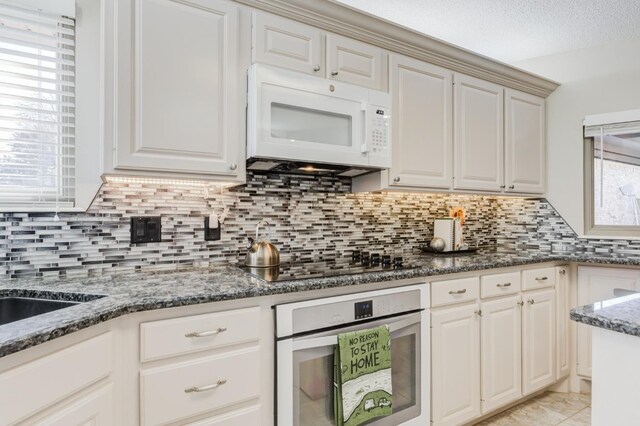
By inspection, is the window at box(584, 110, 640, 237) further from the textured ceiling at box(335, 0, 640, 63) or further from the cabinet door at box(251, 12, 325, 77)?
the cabinet door at box(251, 12, 325, 77)

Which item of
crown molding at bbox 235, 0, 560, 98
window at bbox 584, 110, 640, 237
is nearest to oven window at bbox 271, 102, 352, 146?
crown molding at bbox 235, 0, 560, 98

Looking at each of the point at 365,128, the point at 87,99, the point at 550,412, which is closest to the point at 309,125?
the point at 365,128

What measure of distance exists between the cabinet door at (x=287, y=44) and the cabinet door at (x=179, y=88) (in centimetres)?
11

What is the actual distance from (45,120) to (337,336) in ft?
5.20

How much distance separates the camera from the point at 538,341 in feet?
7.80

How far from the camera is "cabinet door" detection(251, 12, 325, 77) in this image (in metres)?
1.73

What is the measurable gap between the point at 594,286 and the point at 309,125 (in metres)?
2.27

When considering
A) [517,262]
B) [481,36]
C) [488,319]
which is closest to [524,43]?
[481,36]

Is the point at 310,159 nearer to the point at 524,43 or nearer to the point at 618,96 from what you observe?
the point at 524,43

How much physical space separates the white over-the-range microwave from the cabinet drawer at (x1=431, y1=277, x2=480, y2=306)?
2.32 ft

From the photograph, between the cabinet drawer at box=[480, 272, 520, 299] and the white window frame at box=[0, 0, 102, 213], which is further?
the cabinet drawer at box=[480, 272, 520, 299]

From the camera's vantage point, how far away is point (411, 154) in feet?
7.28

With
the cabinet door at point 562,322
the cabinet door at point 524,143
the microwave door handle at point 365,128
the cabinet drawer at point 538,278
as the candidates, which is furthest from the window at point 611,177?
the microwave door handle at point 365,128

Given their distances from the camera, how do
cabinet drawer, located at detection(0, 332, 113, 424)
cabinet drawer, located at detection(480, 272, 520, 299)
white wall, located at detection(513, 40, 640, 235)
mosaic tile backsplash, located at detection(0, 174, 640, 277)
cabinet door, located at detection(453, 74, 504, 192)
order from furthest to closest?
white wall, located at detection(513, 40, 640, 235), cabinet door, located at detection(453, 74, 504, 192), cabinet drawer, located at detection(480, 272, 520, 299), mosaic tile backsplash, located at detection(0, 174, 640, 277), cabinet drawer, located at detection(0, 332, 113, 424)
